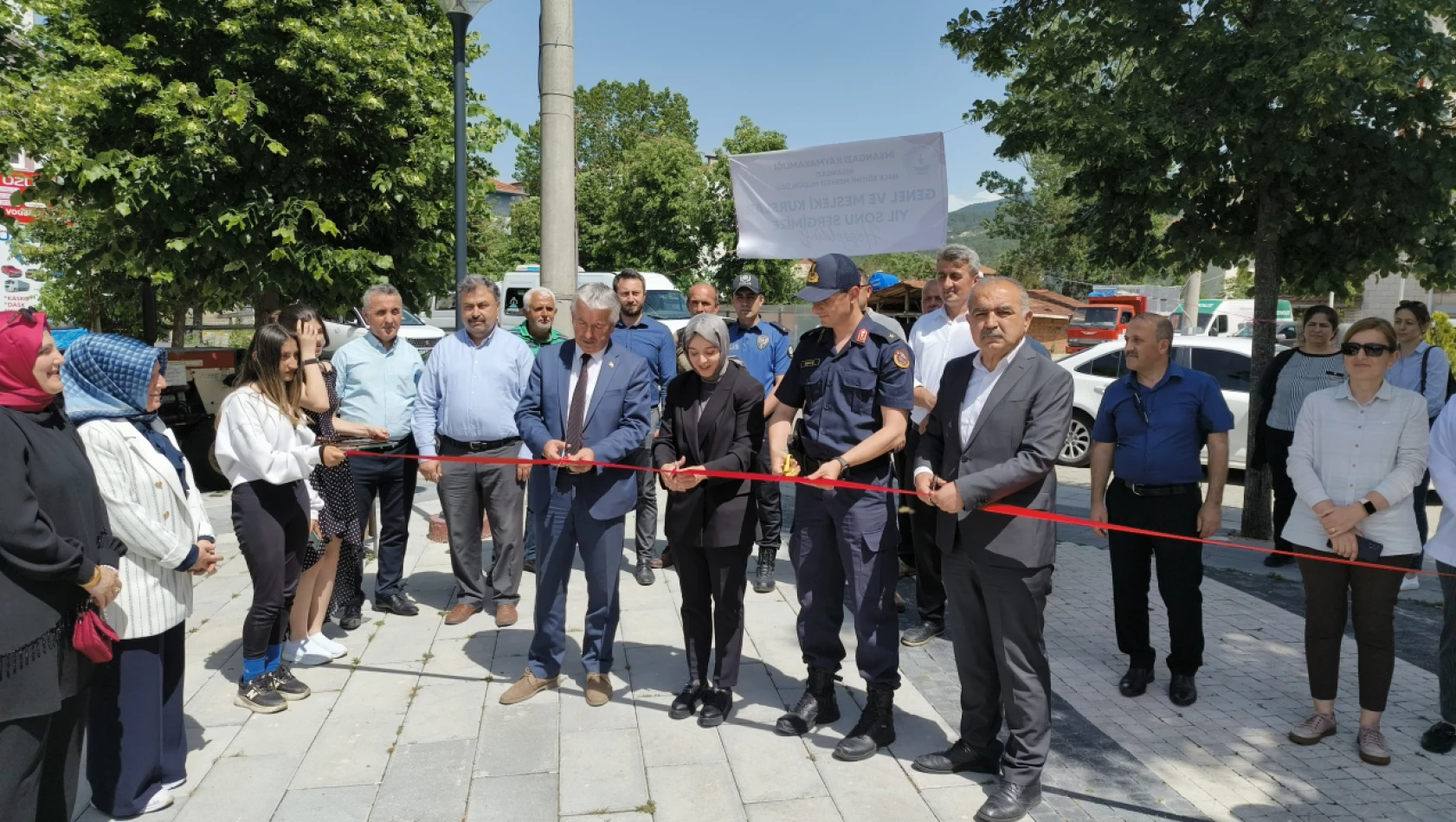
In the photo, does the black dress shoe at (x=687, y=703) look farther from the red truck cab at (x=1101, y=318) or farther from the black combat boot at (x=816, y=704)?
the red truck cab at (x=1101, y=318)

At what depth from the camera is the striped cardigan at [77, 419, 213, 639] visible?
324cm

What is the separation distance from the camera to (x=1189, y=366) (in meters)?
11.4

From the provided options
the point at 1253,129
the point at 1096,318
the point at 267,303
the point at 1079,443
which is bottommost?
the point at 1079,443

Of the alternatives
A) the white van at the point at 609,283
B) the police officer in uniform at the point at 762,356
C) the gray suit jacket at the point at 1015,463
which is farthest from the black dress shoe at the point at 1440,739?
the white van at the point at 609,283

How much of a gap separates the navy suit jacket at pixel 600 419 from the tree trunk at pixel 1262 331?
522 cm

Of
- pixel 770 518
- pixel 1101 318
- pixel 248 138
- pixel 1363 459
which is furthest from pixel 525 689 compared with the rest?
pixel 1101 318

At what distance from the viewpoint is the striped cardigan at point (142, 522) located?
3.24m

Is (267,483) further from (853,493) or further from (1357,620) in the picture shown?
(1357,620)

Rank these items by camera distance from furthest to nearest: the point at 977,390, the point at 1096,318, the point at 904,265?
the point at 904,265 < the point at 1096,318 < the point at 977,390

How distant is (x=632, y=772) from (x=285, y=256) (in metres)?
7.96

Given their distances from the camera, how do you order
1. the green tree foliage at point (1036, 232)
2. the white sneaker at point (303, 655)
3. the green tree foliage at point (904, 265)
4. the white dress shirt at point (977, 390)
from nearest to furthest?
1. the white dress shirt at point (977, 390)
2. the white sneaker at point (303, 655)
3. the green tree foliage at point (1036, 232)
4. the green tree foliage at point (904, 265)

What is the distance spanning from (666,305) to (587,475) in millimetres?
16822

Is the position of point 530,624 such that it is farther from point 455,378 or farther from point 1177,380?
point 1177,380

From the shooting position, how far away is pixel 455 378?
5.53 metres
